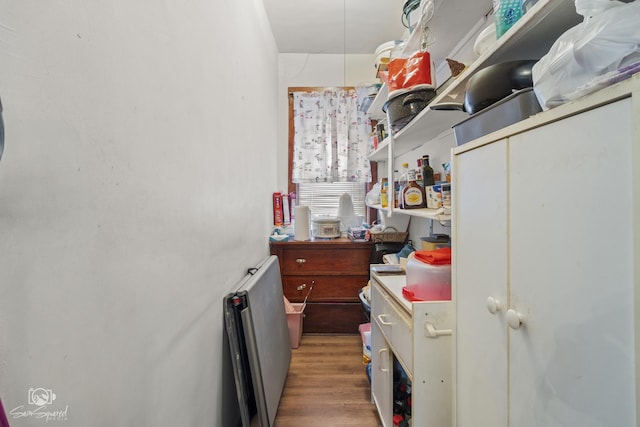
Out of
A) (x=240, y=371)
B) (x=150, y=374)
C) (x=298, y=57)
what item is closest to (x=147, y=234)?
(x=150, y=374)

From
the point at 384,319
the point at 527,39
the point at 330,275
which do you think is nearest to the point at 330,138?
the point at 330,275

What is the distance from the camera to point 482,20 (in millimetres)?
1201

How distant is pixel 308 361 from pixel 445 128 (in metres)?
1.89

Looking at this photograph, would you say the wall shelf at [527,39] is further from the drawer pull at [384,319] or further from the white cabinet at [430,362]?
the drawer pull at [384,319]

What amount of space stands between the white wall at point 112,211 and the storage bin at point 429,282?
2.74ft

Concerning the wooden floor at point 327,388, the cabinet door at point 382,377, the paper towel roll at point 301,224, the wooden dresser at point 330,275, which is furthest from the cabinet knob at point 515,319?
the paper towel roll at point 301,224

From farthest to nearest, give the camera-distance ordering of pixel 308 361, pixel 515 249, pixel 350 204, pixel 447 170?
pixel 350 204 < pixel 308 361 < pixel 447 170 < pixel 515 249

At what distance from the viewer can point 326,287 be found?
7.88 feet

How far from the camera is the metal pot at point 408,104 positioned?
127 cm

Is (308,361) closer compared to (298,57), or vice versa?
(308,361)

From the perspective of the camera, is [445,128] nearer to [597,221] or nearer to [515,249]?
[515,249]

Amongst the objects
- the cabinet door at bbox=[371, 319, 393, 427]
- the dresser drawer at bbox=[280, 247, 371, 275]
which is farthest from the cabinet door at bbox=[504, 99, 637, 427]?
the dresser drawer at bbox=[280, 247, 371, 275]

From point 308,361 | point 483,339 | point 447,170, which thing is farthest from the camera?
point 308,361

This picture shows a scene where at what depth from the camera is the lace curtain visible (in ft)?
9.16
